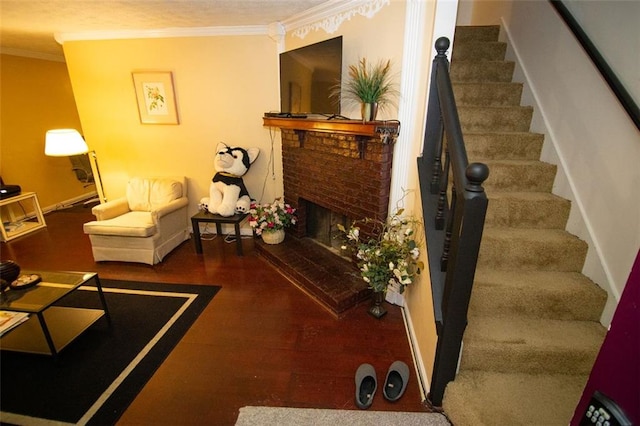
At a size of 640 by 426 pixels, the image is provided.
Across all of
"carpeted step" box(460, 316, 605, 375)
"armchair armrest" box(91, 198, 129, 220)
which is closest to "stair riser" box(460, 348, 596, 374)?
"carpeted step" box(460, 316, 605, 375)

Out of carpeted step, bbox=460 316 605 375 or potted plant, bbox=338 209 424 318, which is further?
potted plant, bbox=338 209 424 318

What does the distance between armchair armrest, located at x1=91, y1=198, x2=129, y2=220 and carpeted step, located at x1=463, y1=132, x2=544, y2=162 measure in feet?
11.9

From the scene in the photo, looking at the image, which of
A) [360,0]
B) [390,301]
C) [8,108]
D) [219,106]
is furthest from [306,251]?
[8,108]

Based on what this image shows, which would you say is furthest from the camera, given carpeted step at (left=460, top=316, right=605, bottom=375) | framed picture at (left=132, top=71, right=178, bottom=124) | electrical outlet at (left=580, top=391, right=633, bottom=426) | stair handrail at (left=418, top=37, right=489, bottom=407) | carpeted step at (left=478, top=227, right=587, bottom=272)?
framed picture at (left=132, top=71, right=178, bottom=124)

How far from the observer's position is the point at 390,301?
7.75 feet

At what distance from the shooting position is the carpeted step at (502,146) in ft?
6.68

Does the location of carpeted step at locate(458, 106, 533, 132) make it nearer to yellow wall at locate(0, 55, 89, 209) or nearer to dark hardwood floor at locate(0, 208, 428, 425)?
dark hardwood floor at locate(0, 208, 428, 425)

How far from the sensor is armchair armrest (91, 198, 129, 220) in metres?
3.08

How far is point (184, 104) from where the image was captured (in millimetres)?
3408

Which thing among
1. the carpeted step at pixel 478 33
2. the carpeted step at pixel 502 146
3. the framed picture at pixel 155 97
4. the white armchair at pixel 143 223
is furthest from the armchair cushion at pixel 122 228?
the carpeted step at pixel 478 33

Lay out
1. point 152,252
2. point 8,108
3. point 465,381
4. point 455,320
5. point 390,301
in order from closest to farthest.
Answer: point 455,320, point 465,381, point 390,301, point 152,252, point 8,108

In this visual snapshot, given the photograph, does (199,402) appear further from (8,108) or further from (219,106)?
(8,108)

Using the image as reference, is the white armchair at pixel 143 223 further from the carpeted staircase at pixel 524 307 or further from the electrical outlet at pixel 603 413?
the electrical outlet at pixel 603 413

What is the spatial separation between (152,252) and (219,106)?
182cm
